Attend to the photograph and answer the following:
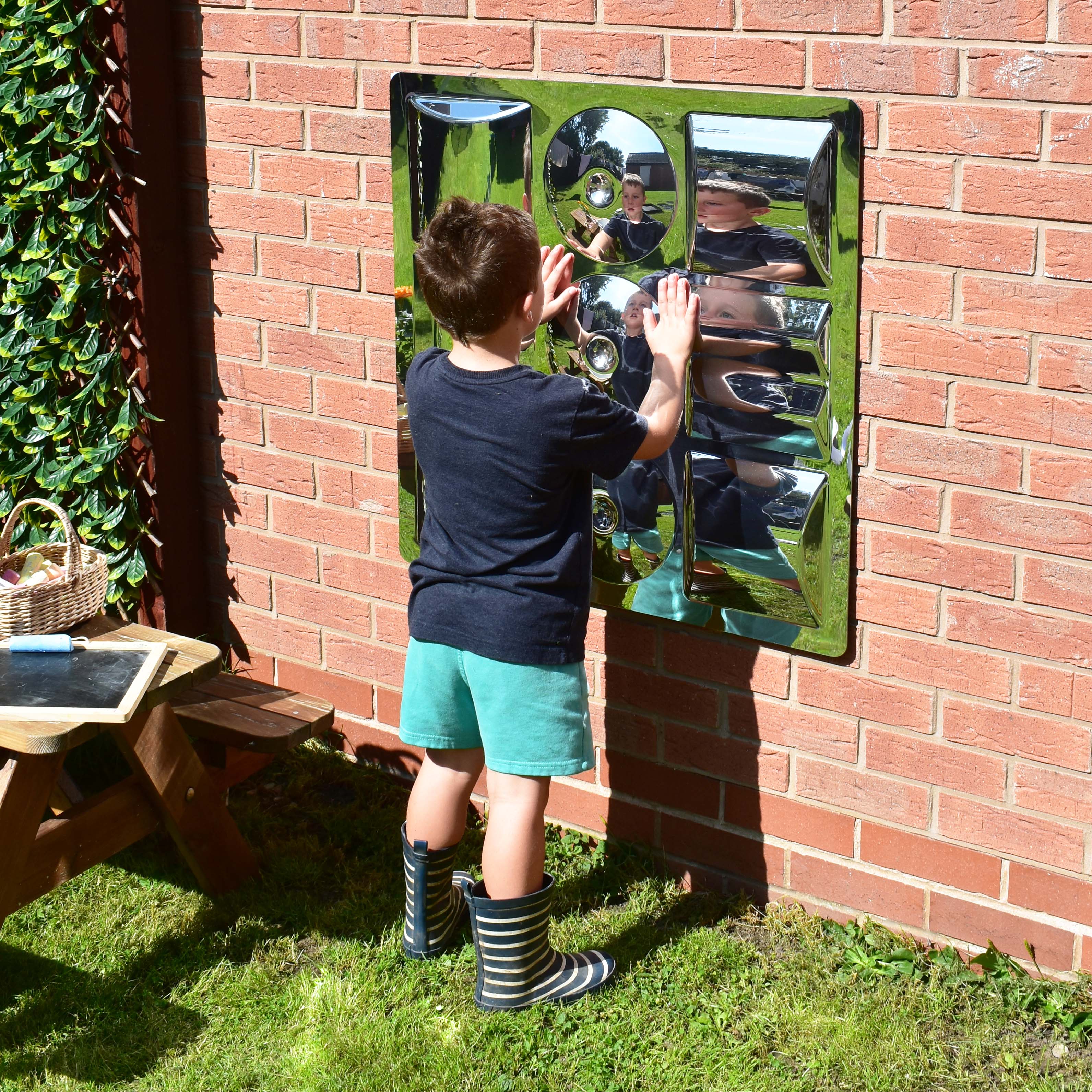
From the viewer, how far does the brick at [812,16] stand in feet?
8.70

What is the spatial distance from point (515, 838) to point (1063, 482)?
1.29 meters

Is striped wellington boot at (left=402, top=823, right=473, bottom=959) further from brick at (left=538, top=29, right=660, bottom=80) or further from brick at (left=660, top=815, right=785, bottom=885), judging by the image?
brick at (left=538, top=29, right=660, bottom=80)

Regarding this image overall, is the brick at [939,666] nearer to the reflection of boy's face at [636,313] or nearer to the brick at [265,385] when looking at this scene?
the reflection of boy's face at [636,313]

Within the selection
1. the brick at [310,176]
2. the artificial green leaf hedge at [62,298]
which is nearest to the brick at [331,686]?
the artificial green leaf hedge at [62,298]

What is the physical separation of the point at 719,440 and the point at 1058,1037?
1386 mm

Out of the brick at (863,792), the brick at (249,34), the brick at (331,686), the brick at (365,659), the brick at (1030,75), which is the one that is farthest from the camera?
the brick at (331,686)

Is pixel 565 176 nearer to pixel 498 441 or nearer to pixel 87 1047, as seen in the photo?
pixel 498 441

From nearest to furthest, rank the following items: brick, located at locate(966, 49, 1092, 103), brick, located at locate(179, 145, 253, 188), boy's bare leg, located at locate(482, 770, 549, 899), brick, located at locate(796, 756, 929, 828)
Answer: brick, located at locate(966, 49, 1092, 103), boy's bare leg, located at locate(482, 770, 549, 899), brick, located at locate(796, 756, 929, 828), brick, located at locate(179, 145, 253, 188)

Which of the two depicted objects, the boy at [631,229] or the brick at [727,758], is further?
the brick at [727,758]

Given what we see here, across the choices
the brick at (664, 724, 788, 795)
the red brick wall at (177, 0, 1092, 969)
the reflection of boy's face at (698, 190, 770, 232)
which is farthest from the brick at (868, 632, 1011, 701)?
the reflection of boy's face at (698, 190, 770, 232)

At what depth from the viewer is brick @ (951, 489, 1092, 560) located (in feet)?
8.79

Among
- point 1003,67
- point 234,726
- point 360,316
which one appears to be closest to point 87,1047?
point 234,726

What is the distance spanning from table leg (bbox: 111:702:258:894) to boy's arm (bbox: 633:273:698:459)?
127 cm

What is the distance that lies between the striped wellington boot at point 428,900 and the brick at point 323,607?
82 cm
